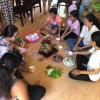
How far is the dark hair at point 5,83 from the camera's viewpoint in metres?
1.63

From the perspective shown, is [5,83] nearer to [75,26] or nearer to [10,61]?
[10,61]

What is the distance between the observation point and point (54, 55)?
3207 millimetres

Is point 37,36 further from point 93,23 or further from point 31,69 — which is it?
point 93,23

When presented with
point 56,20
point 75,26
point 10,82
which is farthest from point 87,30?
point 10,82

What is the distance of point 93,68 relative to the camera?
245 cm

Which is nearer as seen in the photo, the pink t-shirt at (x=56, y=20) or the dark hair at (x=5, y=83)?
the dark hair at (x=5, y=83)

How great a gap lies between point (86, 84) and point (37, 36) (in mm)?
1302

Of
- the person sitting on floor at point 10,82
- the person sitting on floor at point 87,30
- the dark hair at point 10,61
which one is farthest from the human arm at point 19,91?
the person sitting on floor at point 87,30

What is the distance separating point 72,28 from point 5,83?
1.99 metres

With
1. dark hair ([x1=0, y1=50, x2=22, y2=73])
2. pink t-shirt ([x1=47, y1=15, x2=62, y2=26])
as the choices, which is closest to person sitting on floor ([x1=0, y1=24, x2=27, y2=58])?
dark hair ([x1=0, y1=50, x2=22, y2=73])

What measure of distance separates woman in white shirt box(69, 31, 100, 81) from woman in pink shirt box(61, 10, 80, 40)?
874mm

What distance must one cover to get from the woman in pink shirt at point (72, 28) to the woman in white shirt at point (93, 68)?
0.87m

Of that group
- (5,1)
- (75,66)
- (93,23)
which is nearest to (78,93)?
(75,66)

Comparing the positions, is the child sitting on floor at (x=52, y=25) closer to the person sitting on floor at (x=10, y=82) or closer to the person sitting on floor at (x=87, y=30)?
the person sitting on floor at (x=87, y=30)
